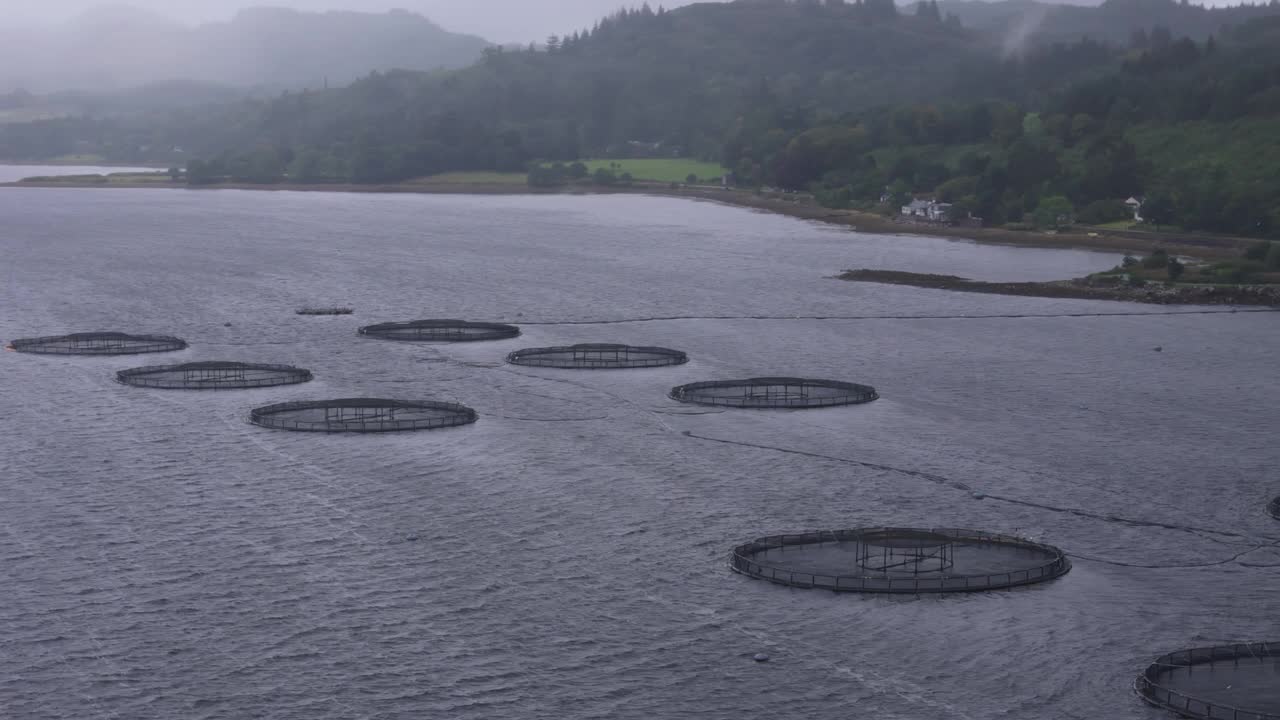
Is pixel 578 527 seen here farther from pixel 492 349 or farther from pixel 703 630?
pixel 492 349

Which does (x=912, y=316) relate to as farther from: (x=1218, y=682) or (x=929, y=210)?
(x=929, y=210)

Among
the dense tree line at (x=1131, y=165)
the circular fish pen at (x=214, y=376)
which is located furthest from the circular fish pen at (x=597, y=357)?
the dense tree line at (x=1131, y=165)

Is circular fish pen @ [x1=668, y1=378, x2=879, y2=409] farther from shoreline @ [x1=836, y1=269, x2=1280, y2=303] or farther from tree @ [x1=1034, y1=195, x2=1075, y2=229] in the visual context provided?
tree @ [x1=1034, y1=195, x2=1075, y2=229]

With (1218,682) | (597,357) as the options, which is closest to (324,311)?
(597,357)

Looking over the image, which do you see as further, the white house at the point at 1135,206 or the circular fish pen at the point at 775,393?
the white house at the point at 1135,206

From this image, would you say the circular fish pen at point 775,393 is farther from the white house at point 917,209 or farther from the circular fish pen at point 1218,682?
the white house at point 917,209
